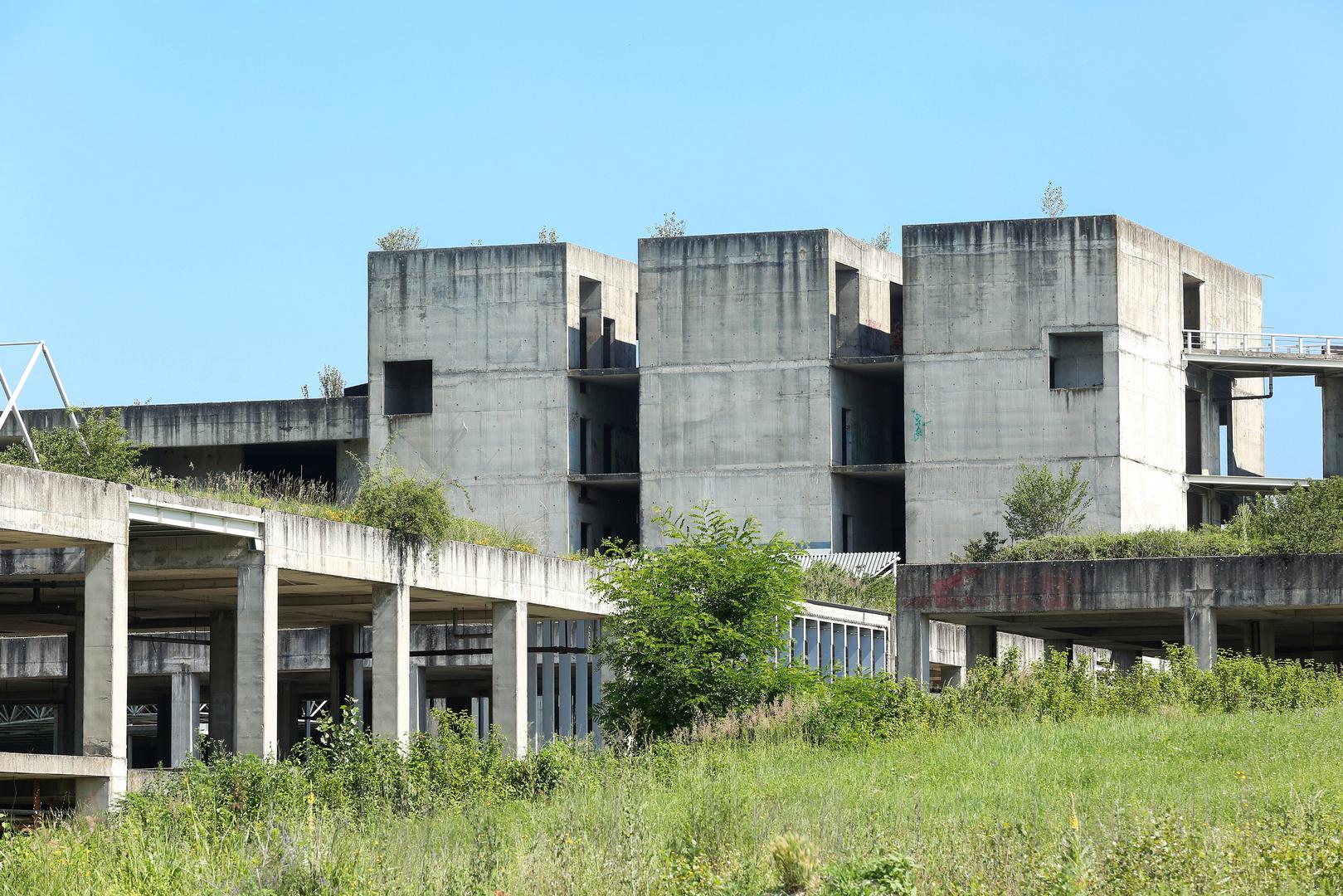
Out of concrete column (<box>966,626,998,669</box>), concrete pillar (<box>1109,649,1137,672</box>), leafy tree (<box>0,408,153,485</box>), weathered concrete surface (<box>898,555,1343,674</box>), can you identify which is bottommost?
concrete pillar (<box>1109,649,1137,672</box>)

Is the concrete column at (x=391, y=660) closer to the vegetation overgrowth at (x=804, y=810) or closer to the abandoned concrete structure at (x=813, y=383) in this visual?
the vegetation overgrowth at (x=804, y=810)

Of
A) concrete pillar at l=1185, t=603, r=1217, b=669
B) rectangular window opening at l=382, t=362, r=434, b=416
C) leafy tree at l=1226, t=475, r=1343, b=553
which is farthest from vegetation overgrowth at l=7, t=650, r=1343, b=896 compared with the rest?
rectangular window opening at l=382, t=362, r=434, b=416

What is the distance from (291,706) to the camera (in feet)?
185

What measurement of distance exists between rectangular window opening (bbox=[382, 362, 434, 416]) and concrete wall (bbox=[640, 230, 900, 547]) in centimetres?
804

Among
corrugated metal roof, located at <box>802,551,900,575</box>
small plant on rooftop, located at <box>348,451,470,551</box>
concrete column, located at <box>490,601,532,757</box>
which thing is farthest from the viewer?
corrugated metal roof, located at <box>802,551,900,575</box>

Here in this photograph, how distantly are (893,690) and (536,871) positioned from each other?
12832 millimetres

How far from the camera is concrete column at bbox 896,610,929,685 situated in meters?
36.2

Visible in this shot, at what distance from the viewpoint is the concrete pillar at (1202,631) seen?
3409 centimetres

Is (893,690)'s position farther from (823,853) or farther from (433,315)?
(433,315)

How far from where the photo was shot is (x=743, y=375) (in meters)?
60.3

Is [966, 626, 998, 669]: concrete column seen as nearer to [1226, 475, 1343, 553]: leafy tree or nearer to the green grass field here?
[1226, 475, 1343, 553]: leafy tree

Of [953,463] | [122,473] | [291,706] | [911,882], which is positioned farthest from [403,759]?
[953,463]

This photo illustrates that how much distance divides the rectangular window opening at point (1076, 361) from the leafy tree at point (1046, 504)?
2.90 meters

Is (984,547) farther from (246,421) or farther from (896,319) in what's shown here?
(246,421)
